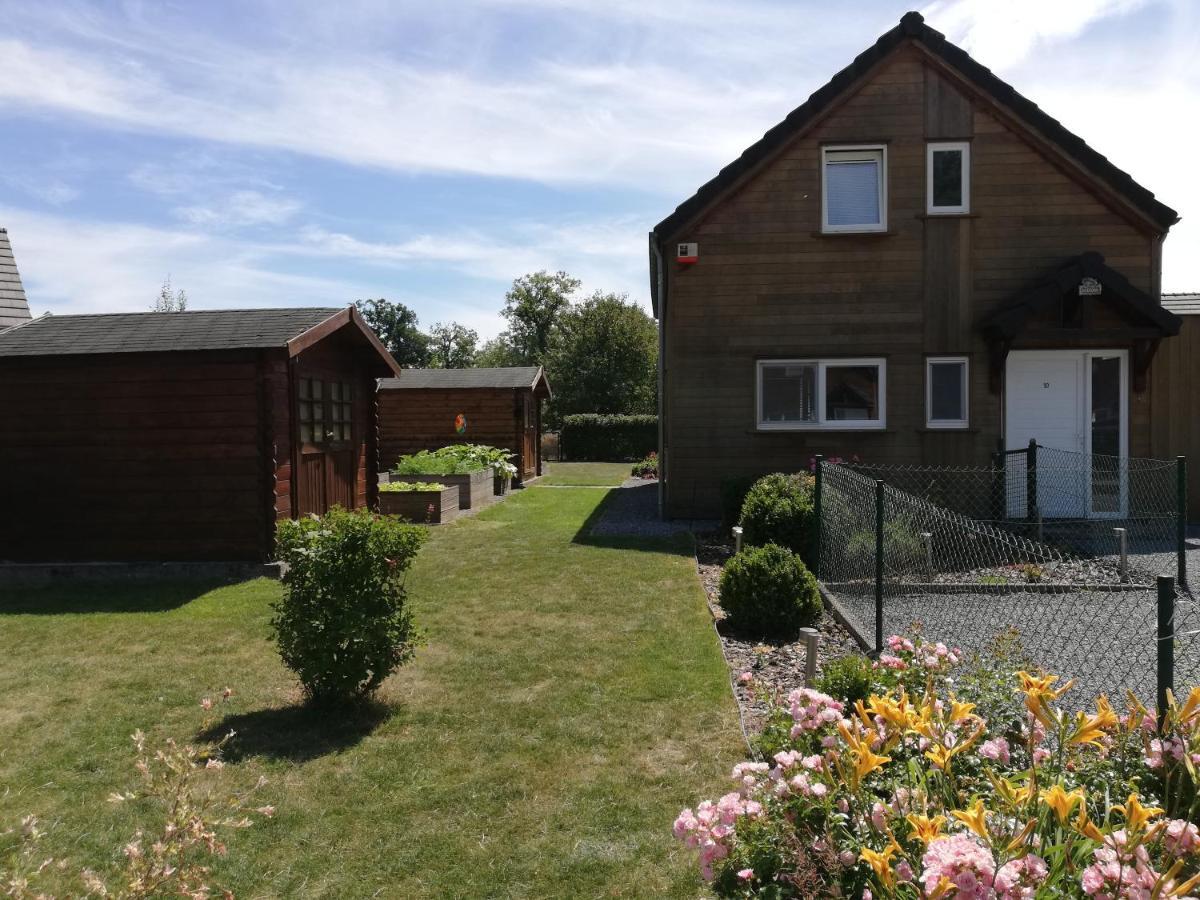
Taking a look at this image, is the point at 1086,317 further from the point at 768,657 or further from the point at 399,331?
the point at 399,331

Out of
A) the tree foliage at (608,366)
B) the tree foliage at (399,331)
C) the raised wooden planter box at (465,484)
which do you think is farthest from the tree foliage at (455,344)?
the raised wooden planter box at (465,484)

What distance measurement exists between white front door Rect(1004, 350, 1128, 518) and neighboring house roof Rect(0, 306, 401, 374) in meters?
9.53

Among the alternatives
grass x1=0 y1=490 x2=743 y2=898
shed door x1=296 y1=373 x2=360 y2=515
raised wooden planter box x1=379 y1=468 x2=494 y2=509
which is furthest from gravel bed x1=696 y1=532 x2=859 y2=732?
raised wooden planter box x1=379 y1=468 x2=494 y2=509

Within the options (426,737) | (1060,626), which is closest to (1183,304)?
(1060,626)

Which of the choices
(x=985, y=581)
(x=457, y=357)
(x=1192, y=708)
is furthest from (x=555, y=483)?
(x=457, y=357)

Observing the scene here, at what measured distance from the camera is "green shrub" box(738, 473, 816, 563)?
370 inches

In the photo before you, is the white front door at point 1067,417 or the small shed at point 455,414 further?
the small shed at point 455,414

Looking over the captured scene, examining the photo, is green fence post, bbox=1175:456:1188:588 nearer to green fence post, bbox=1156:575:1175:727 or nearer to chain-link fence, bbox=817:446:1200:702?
chain-link fence, bbox=817:446:1200:702

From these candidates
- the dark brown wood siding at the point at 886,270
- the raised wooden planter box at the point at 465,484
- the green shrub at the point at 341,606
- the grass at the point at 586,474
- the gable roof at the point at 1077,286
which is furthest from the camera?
the grass at the point at 586,474

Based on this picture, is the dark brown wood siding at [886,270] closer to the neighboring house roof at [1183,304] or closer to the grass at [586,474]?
the neighboring house roof at [1183,304]

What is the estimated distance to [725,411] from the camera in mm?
12922

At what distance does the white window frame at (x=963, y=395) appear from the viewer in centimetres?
1257

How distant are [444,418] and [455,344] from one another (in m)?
64.7

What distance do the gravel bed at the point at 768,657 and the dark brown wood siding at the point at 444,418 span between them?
15745 mm
